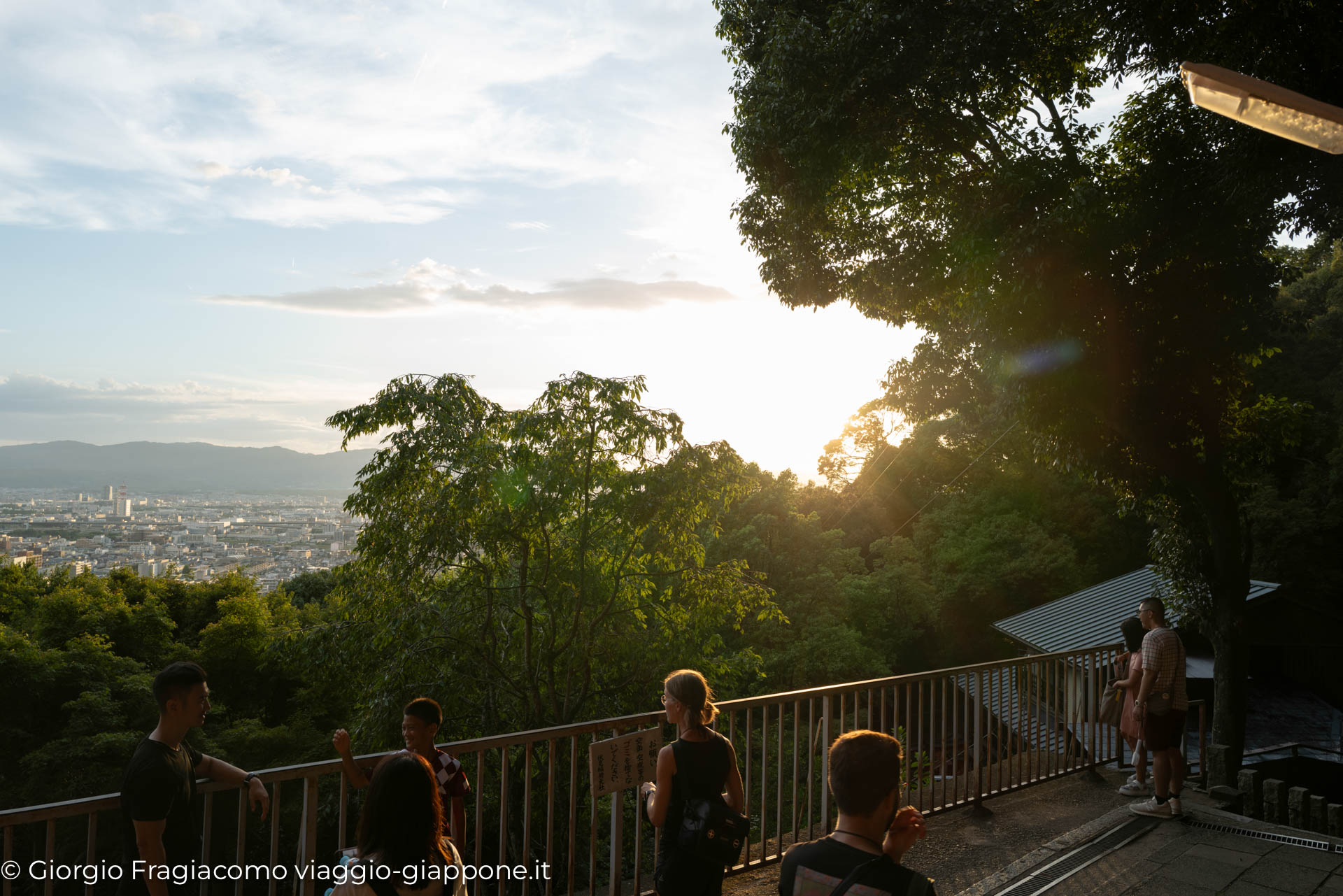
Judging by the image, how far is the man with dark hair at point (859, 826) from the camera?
2.11 metres

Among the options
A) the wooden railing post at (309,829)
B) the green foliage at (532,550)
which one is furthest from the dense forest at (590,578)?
the wooden railing post at (309,829)

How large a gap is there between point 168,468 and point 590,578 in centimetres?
9297

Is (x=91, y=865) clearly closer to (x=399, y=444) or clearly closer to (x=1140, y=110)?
(x=399, y=444)

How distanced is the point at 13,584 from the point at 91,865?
93.6 feet

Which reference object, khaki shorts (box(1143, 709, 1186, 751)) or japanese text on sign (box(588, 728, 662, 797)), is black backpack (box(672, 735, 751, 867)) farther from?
khaki shorts (box(1143, 709, 1186, 751))

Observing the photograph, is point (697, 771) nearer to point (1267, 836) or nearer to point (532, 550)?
point (1267, 836)

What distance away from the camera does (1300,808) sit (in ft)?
21.3

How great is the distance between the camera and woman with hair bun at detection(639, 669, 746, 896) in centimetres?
321

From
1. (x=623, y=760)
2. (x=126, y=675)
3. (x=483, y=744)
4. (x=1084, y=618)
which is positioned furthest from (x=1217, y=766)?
(x=126, y=675)

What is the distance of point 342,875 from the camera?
215cm

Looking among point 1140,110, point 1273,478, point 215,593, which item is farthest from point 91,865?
point 1273,478

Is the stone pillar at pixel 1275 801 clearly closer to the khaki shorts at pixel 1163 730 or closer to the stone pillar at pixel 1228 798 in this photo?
the stone pillar at pixel 1228 798

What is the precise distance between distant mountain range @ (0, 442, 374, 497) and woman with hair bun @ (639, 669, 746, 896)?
68506 millimetres

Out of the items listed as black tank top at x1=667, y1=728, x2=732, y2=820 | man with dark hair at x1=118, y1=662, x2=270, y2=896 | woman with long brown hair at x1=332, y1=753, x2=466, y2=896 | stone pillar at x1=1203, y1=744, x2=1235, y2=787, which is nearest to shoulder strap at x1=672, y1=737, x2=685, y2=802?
black tank top at x1=667, y1=728, x2=732, y2=820
